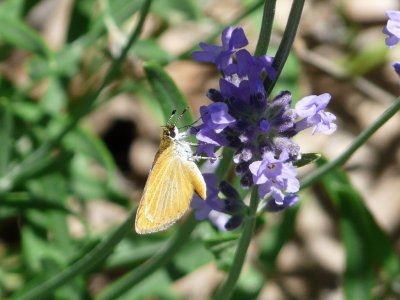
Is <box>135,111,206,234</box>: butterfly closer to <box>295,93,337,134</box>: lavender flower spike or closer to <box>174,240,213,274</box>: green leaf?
<box>295,93,337,134</box>: lavender flower spike

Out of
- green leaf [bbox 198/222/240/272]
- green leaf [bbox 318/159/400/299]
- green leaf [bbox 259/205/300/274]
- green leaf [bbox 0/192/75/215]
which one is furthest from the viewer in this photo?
green leaf [bbox 0/192/75/215]

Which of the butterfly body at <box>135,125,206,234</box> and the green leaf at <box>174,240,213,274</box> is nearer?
the butterfly body at <box>135,125,206,234</box>

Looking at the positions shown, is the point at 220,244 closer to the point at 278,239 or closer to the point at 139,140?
the point at 278,239

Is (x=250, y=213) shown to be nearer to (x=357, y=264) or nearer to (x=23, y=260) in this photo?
(x=357, y=264)

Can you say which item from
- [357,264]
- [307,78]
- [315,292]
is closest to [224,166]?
[357,264]

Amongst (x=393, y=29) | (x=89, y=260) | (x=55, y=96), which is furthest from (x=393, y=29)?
(x=55, y=96)

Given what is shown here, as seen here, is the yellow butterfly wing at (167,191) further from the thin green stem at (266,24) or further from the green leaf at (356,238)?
the green leaf at (356,238)

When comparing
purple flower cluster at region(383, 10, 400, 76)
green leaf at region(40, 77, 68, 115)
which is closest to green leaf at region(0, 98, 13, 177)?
green leaf at region(40, 77, 68, 115)

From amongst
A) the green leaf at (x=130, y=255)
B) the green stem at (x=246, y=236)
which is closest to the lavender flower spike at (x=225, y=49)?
the green stem at (x=246, y=236)
